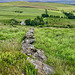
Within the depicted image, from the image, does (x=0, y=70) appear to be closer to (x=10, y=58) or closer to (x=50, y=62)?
(x=10, y=58)

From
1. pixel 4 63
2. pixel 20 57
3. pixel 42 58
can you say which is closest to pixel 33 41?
pixel 42 58

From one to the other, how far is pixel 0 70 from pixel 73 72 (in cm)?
456

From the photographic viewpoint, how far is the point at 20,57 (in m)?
6.12

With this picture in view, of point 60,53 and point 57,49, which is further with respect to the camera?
point 57,49

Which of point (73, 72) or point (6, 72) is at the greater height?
point (6, 72)

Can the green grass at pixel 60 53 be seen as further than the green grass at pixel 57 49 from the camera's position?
No

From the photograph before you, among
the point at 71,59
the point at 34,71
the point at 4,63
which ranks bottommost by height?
the point at 71,59

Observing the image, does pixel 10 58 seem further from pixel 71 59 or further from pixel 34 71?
pixel 71 59

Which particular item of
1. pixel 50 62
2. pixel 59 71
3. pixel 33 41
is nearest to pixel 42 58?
pixel 50 62

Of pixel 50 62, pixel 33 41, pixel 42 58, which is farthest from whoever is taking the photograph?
pixel 33 41

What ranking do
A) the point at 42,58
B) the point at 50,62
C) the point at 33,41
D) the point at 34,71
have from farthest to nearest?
the point at 33,41
the point at 42,58
the point at 50,62
the point at 34,71

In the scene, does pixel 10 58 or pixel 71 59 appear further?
pixel 71 59

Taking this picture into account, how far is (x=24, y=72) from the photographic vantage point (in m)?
4.97

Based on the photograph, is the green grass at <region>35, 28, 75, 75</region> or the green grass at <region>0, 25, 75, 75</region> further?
the green grass at <region>0, 25, 75, 75</region>
